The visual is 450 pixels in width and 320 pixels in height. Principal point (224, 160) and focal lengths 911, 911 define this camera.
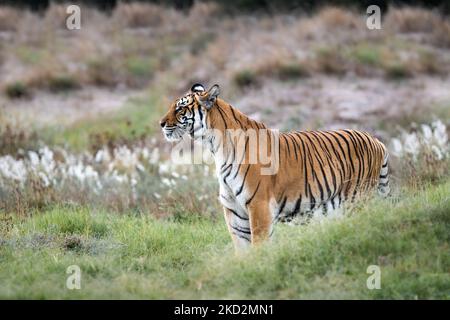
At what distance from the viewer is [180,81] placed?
20.8 metres

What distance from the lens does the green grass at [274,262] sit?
7336mm

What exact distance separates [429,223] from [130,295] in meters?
2.64

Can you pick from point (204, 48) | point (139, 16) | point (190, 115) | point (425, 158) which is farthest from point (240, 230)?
point (139, 16)

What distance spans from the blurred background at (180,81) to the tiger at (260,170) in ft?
7.44

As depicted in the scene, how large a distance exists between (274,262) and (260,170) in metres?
0.87

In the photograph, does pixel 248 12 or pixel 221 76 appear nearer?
pixel 221 76

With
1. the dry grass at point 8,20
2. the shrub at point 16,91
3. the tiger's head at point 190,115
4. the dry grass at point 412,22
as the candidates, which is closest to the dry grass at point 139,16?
the dry grass at point 8,20

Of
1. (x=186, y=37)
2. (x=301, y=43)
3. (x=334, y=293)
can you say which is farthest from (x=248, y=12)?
(x=334, y=293)

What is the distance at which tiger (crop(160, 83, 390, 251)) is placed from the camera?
7984 mm

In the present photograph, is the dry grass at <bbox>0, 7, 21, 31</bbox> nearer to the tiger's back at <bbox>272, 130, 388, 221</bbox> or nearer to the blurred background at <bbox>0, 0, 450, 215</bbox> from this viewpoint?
the blurred background at <bbox>0, 0, 450, 215</bbox>

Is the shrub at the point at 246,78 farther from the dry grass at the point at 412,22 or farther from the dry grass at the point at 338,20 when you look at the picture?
the dry grass at the point at 412,22

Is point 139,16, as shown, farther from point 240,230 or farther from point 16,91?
point 240,230
